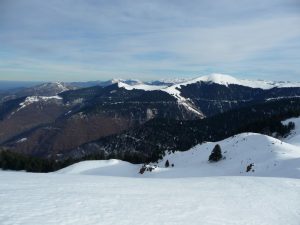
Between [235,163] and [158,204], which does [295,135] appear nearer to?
[235,163]

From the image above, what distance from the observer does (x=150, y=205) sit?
16.3 meters

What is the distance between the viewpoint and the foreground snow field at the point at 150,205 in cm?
1329

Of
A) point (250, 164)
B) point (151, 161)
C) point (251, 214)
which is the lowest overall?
point (151, 161)

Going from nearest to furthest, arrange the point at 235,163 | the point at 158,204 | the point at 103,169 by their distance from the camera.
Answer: the point at 158,204 → the point at 235,163 → the point at 103,169

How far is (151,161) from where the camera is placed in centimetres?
8781

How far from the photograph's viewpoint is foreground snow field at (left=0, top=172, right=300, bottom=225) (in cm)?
1329

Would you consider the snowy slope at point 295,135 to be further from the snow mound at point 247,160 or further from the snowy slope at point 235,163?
the snowy slope at point 235,163

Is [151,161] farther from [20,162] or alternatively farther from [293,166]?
[293,166]

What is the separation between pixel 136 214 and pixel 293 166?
98.1 ft

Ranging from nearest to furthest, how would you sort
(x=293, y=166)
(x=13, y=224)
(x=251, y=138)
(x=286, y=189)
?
(x=13, y=224), (x=286, y=189), (x=293, y=166), (x=251, y=138)

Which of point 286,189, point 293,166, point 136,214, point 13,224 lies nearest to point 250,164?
point 293,166

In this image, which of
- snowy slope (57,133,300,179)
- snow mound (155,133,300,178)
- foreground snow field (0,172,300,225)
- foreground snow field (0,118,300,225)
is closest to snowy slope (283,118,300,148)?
snow mound (155,133,300,178)

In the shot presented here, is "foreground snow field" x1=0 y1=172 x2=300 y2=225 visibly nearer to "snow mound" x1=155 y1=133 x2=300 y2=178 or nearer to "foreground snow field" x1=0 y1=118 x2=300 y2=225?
"foreground snow field" x1=0 y1=118 x2=300 y2=225

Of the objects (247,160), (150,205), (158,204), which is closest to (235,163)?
(247,160)
